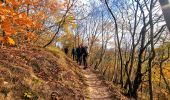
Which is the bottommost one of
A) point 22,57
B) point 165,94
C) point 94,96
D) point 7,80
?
point 165,94

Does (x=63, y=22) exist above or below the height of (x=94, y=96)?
above

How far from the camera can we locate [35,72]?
1175 centimetres

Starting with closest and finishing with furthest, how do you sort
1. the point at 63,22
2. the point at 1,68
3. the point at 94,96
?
the point at 1,68
the point at 94,96
the point at 63,22

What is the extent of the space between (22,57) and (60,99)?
319 centimetres

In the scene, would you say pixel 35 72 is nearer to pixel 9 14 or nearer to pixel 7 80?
pixel 7 80

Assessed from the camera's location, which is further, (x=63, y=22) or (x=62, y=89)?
(x=63, y=22)

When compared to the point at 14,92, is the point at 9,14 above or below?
above

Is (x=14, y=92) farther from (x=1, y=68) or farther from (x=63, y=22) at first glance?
(x=63, y=22)

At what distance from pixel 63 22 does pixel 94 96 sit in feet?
28.8

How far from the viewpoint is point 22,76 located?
1000 cm

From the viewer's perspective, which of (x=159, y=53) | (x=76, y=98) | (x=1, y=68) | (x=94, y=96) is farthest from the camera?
(x=159, y=53)

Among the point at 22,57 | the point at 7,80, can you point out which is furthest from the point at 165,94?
the point at 7,80

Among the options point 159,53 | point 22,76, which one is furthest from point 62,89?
point 159,53

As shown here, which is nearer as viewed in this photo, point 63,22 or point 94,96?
point 94,96
